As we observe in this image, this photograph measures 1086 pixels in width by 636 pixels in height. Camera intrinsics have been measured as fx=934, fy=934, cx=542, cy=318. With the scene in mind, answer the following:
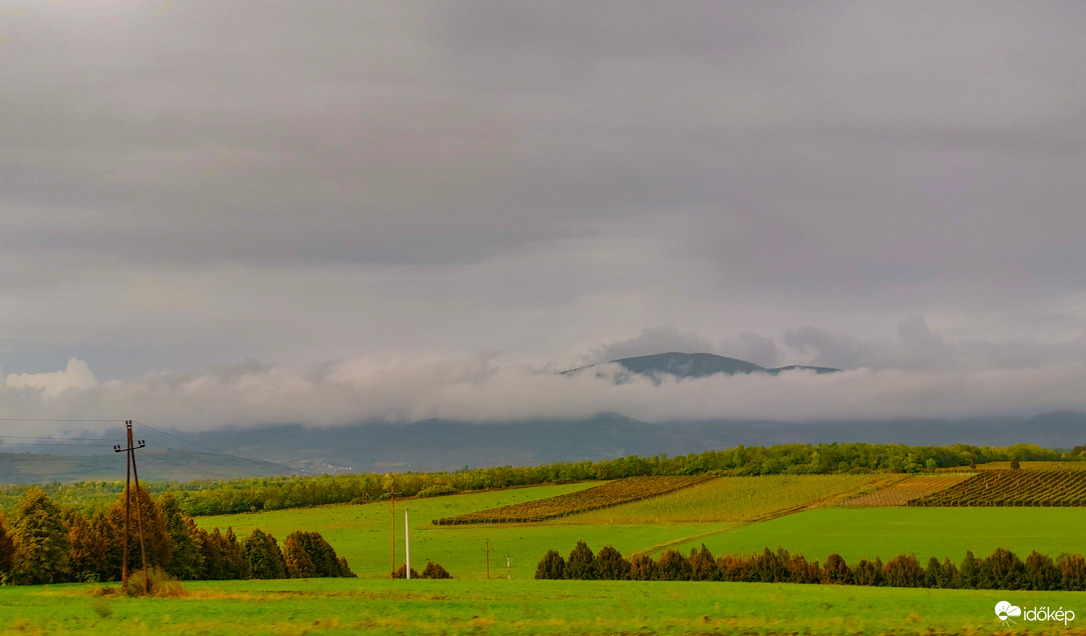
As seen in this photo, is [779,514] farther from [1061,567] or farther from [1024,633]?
[1024,633]

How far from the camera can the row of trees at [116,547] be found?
55.6 meters

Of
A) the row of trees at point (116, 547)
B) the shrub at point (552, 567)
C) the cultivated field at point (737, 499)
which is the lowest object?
the cultivated field at point (737, 499)

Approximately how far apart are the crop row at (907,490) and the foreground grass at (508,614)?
299 feet

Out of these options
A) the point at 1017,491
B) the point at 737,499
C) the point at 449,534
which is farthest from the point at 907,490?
the point at 449,534

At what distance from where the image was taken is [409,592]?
38688mm

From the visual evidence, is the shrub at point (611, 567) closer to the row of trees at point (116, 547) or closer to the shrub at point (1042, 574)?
the row of trees at point (116, 547)

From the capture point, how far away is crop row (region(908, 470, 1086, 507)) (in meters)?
120

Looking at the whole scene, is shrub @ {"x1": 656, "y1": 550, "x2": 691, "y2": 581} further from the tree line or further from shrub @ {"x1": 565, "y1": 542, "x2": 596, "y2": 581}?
the tree line

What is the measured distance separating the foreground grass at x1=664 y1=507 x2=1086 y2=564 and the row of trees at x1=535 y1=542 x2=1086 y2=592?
16.3 meters

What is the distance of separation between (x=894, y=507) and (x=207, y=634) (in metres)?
108

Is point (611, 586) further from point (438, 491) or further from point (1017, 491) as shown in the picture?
point (438, 491)

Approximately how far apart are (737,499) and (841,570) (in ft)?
242

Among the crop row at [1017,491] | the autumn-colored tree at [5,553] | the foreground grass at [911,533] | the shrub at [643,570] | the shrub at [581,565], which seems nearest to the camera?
the autumn-colored tree at [5,553]

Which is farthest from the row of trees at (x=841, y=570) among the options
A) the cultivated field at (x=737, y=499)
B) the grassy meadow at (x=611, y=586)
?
the cultivated field at (x=737, y=499)
